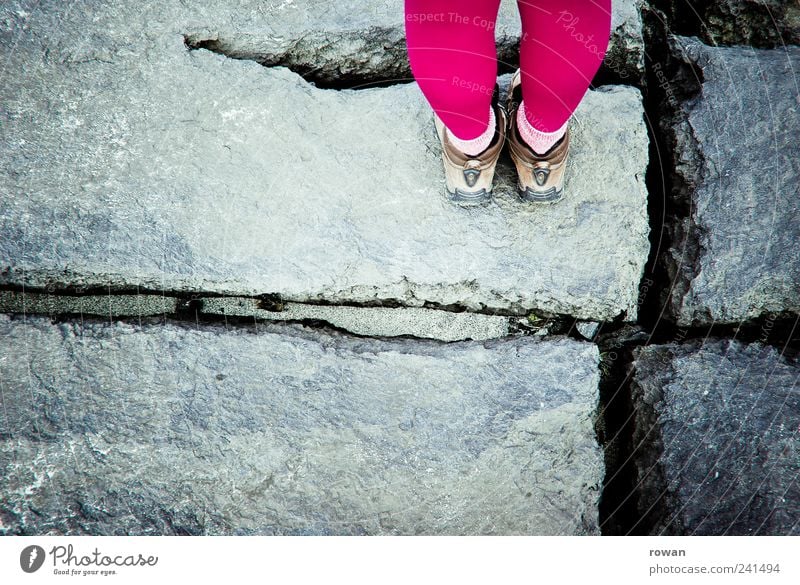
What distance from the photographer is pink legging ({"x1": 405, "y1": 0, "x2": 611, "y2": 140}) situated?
686 mm

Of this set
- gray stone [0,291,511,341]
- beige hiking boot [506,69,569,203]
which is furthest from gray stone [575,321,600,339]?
beige hiking boot [506,69,569,203]

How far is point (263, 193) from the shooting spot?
1021 mm

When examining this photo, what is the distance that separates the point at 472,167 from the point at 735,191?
0.53m

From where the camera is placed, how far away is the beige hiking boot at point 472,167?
927 millimetres

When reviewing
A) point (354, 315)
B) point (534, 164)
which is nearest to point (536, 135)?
point (534, 164)

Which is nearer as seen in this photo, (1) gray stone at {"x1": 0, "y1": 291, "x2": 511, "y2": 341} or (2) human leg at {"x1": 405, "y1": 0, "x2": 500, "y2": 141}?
(2) human leg at {"x1": 405, "y1": 0, "x2": 500, "y2": 141}

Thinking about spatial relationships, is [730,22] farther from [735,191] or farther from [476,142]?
[476,142]

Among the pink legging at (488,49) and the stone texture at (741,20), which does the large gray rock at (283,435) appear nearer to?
the pink legging at (488,49)

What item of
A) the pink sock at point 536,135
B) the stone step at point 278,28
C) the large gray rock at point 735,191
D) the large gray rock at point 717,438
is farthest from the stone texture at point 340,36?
the large gray rock at point 717,438

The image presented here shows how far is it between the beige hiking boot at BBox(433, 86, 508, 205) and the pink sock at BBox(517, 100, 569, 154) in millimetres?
40

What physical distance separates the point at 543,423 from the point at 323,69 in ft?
2.73

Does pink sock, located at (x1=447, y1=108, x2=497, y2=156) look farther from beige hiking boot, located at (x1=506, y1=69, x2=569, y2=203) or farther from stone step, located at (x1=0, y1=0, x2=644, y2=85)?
stone step, located at (x1=0, y1=0, x2=644, y2=85)
